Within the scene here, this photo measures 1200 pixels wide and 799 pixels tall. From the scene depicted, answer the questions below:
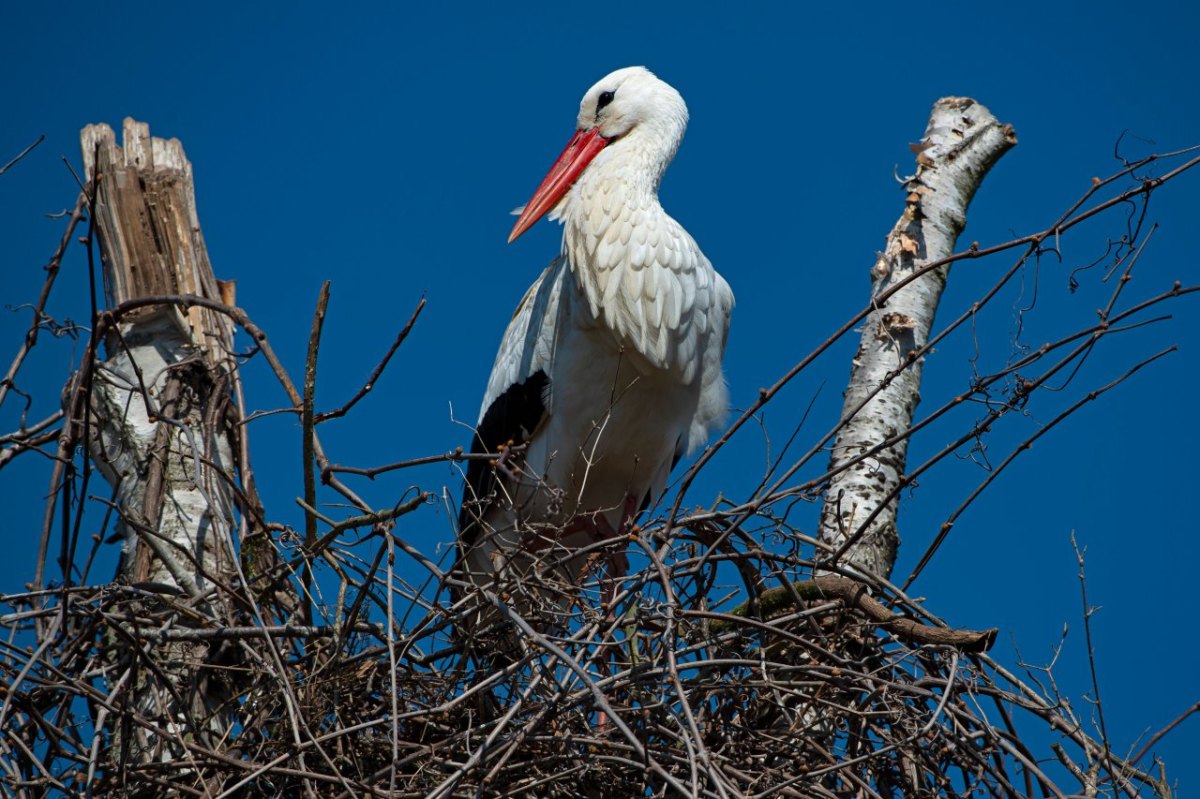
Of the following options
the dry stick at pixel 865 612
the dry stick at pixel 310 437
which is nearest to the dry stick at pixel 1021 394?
the dry stick at pixel 865 612

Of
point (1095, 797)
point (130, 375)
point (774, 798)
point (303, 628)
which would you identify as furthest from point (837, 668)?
point (130, 375)

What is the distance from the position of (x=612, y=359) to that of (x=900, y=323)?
0.90 metres

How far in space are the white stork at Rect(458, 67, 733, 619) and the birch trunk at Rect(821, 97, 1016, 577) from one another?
486mm

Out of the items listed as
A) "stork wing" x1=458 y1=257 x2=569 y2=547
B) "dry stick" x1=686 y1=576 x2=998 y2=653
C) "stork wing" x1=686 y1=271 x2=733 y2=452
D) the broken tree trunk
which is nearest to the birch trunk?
"dry stick" x1=686 y1=576 x2=998 y2=653

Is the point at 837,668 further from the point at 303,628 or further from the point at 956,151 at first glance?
the point at 956,151

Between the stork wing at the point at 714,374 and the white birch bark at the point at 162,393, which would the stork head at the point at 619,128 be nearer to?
the stork wing at the point at 714,374

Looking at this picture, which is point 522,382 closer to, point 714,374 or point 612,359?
point 612,359

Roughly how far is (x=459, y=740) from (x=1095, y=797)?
122cm

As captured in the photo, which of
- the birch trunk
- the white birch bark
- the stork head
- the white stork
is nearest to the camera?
the white birch bark

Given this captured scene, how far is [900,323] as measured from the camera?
412cm

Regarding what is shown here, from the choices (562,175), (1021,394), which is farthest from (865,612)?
(562,175)

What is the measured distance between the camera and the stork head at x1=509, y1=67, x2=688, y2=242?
432 centimetres

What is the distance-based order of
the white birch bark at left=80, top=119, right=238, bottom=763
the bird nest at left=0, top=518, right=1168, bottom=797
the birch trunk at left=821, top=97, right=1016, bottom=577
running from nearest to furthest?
the bird nest at left=0, top=518, right=1168, bottom=797, the white birch bark at left=80, top=119, right=238, bottom=763, the birch trunk at left=821, top=97, right=1016, bottom=577

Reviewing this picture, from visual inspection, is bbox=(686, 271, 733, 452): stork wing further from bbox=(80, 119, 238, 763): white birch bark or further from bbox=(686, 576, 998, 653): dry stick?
bbox=(80, 119, 238, 763): white birch bark
